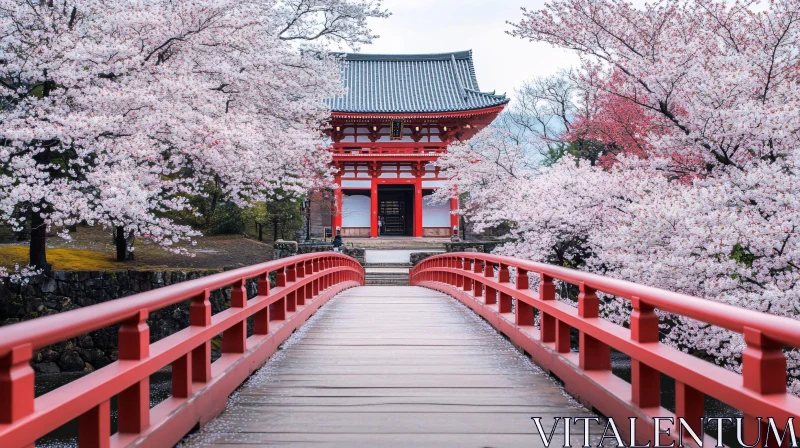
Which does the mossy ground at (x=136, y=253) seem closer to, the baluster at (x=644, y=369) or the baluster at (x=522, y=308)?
the baluster at (x=522, y=308)

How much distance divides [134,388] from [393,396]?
1661 mm

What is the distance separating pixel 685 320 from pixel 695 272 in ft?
4.03

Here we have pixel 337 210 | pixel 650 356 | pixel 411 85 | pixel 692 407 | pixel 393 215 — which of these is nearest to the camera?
pixel 692 407

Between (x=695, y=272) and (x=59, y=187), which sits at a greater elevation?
(x=59, y=187)

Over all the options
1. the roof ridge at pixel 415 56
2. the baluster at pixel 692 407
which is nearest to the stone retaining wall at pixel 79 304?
the baluster at pixel 692 407

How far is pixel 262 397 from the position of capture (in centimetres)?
352

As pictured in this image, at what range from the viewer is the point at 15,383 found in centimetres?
161

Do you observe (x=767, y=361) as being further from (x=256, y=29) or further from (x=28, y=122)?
(x=256, y=29)

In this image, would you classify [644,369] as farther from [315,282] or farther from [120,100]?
[120,100]

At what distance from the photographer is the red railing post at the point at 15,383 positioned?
1.60 metres

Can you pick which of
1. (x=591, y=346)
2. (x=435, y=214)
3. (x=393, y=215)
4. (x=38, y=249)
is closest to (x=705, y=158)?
(x=591, y=346)

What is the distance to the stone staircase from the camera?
19392 millimetres

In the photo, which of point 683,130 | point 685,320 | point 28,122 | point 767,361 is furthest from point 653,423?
point 28,122

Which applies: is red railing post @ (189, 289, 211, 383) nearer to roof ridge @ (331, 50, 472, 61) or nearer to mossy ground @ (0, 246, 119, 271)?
mossy ground @ (0, 246, 119, 271)
